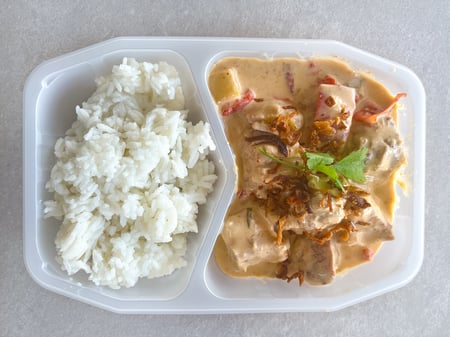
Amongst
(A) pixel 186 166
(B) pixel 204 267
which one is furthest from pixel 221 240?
(A) pixel 186 166

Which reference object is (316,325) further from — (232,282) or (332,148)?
(332,148)

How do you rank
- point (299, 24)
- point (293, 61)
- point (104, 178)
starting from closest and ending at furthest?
point (104, 178)
point (293, 61)
point (299, 24)

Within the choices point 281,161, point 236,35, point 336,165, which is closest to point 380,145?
point 336,165

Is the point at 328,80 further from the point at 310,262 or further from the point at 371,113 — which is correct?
the point at 310,262

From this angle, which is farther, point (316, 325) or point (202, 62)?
point (316, 325)

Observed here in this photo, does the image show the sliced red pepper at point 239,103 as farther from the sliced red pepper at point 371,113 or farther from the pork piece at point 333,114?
the sliced red pepper at point 371,113

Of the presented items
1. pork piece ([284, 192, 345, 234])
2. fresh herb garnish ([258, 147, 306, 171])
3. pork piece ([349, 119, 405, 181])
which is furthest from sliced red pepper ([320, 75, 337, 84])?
pork piece ([284, 192, 345, 234])
